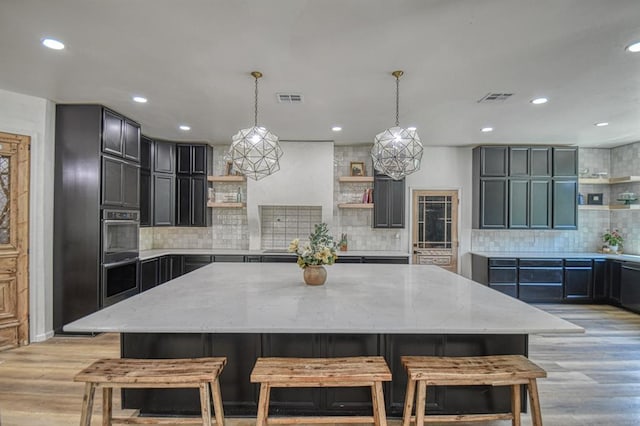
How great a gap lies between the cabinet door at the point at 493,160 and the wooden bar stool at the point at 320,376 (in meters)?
4.84

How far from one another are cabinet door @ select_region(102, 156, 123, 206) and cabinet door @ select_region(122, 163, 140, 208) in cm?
8

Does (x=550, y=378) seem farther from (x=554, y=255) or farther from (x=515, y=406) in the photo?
(x=554, y=255)

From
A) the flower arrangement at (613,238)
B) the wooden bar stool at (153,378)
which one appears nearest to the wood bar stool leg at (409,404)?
the wooden bar stool at (153,378)

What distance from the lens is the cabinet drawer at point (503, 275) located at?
5.45 m

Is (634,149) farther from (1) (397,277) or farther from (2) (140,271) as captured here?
(2) (140,271)

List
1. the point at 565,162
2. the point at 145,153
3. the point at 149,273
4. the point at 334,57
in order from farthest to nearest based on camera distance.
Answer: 1. the point at 565,162
2. the point at 145,153
3. the point at 149,273
4. the point at 334,57

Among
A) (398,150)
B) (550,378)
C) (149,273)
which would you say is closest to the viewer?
(398,150)

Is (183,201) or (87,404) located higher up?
(183,201)

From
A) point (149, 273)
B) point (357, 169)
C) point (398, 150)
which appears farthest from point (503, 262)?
point (149, 273)

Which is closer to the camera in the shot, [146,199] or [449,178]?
[146,199]

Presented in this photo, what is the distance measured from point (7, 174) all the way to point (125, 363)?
10.2 feet

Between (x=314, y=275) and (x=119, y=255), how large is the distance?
2855mm

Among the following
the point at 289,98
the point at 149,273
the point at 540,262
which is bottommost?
the point at 149,273

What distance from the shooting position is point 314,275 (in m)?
2.77
